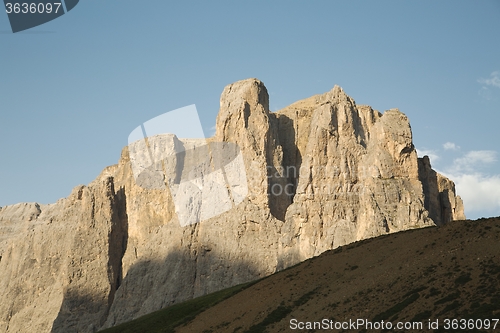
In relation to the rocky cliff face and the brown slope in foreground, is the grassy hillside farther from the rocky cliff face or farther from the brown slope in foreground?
the rocky cliff face

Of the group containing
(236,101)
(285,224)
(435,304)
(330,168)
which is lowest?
(435,304)

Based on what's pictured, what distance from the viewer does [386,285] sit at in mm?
50531

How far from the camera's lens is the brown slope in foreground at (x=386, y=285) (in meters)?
43.8

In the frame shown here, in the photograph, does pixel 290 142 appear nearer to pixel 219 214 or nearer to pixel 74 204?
pixel 219 214

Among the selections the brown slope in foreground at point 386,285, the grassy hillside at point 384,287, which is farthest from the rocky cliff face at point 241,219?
the brown slope in foreground at point 386,285

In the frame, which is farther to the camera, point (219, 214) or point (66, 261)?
point (66, 261)

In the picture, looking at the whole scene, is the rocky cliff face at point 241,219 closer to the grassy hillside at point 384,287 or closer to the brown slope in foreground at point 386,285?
the grassy hillside at point 384,287

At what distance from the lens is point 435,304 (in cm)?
4381

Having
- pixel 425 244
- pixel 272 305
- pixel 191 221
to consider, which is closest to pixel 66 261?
pixel 191 221

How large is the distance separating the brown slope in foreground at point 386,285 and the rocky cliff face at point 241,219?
32317 millimetres

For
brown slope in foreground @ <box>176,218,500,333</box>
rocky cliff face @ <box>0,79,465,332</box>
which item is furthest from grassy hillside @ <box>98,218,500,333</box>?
rocky cliff face @ <box>0,79,465,332</box>

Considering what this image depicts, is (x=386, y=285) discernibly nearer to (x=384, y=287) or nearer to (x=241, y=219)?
(x=384, y=287)

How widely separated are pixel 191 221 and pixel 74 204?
25358 millimetres

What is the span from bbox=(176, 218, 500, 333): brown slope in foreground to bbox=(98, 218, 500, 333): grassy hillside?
6 centimetres
